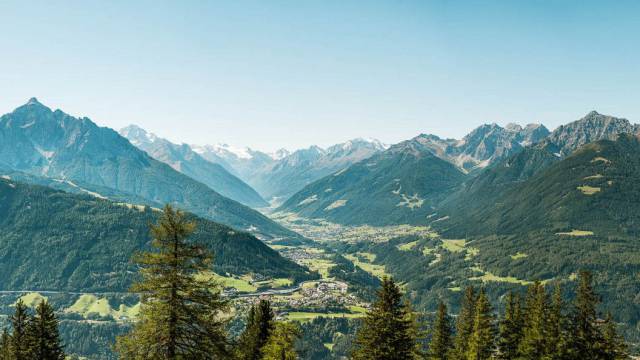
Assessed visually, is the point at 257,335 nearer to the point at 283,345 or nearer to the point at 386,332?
the point at 386,332

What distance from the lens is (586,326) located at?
5131 centimetres

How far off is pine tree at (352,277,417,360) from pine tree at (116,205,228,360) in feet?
52.2

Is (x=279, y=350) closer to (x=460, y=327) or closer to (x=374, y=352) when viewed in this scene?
(x=374, y=352)

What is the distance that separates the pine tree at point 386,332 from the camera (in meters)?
39.1

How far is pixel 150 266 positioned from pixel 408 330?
25.4m

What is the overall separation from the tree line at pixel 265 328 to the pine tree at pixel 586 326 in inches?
3.8

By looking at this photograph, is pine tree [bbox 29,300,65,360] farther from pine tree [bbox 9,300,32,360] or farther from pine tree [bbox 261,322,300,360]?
pine tree [bbox 261,322,300,360]

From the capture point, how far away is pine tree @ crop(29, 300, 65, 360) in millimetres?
51531

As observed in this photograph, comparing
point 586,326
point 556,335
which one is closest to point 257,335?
point 556,335

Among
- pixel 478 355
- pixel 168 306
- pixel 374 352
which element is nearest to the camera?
pixel 168 306

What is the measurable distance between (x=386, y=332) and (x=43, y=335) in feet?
127

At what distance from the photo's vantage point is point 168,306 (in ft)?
87.0

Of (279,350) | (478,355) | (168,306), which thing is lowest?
(478,355)

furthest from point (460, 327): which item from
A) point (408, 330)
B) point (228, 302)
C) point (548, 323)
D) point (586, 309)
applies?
point (228, 302)
